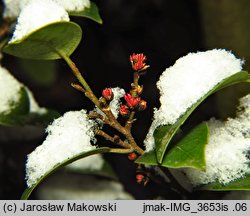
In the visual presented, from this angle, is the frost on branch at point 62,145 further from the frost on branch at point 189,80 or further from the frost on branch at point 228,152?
the frost on branch at point 228,152

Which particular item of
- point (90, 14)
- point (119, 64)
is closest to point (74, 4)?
point (90, 14)

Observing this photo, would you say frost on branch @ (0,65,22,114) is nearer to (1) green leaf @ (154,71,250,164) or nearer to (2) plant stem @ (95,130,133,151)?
(2) plant stem @ (95,130,133,151)

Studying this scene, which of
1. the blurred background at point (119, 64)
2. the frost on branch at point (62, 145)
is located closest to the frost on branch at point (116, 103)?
the frost on branch at point (62, 145)

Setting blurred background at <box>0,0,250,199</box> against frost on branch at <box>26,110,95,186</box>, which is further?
blurred background at <box>0,0,250,199</box>

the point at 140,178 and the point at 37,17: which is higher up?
the point at 37,17

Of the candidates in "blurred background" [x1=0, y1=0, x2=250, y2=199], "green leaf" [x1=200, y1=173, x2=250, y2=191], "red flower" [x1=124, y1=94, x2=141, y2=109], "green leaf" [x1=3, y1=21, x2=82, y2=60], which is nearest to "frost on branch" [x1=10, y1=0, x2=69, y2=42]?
"green leaf" [x1=3, y1=21, x2=82, y2=60]

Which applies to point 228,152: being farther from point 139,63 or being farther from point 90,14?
point 90,14

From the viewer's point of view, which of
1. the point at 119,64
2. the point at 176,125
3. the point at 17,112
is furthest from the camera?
the point at 119,64
